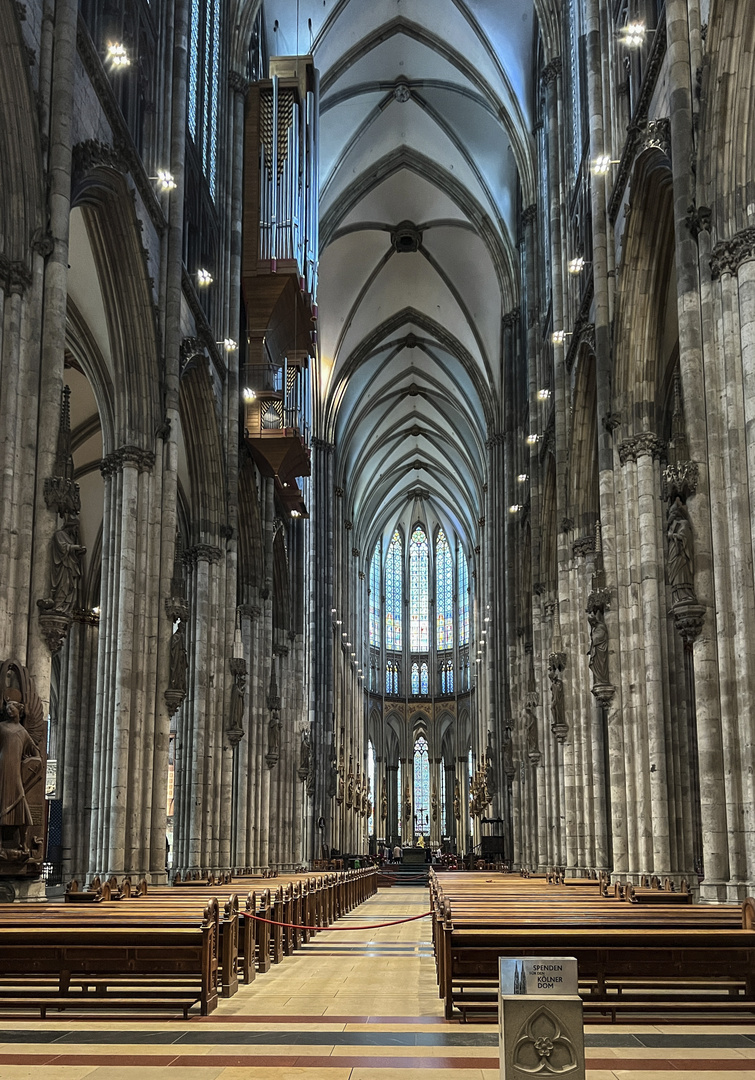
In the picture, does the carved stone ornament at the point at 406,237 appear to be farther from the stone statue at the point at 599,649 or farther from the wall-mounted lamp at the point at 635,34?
the stone statue at the point at 599,649

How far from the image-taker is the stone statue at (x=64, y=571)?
13.8m

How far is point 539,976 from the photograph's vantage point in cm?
514

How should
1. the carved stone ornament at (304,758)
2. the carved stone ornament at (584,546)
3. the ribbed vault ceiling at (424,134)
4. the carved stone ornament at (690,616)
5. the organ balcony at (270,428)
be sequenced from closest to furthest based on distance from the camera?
the carved stone ornament at (690,616), the carved stone ornament at (584,546), the organ balcony at (270,428), the ribbed vault ceiling at (424,134), the carved stone ornament at (304,758)

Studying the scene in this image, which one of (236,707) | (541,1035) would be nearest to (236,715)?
(236,707)

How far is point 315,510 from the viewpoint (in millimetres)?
49312

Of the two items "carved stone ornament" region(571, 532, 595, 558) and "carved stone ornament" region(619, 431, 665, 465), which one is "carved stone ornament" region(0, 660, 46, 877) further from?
"carved stone ornament" region(571, 532, 595, 558)

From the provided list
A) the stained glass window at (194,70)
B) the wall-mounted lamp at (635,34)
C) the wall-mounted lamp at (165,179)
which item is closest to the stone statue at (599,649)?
the wall-mounted lamp at (635,34)

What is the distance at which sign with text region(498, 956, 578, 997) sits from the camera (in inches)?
200

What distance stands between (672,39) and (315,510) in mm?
35107

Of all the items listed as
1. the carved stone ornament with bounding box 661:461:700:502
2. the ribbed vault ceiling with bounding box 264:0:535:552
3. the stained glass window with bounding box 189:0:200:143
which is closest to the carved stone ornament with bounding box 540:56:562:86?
the ribbed vault ceiling with bounding box 264:0:535:552

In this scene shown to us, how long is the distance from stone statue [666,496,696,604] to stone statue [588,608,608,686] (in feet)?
21.0

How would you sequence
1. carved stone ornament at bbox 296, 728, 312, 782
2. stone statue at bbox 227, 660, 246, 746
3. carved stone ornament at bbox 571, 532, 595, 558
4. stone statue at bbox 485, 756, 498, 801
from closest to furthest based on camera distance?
carved stone ornament at bbox 571, 532, 595, 558 < stone statue at bbox 227, 660, 246, 746 < carved stone ornament at bbox 296, 728, 312, 782 < stone statue at bbox 485, 756, 498, 801

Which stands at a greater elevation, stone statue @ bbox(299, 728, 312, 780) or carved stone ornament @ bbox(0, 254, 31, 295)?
carved stone ornament @ bbox(0, 254, 31, 295)

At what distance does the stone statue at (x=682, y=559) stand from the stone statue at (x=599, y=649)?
252 inches
